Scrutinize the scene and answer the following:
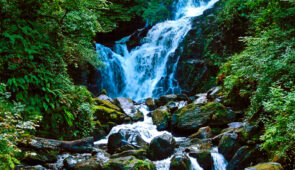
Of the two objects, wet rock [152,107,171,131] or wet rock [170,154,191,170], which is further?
wet rock [152,107,171,131]

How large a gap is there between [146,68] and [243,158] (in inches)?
534

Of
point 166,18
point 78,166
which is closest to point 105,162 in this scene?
point 78,166

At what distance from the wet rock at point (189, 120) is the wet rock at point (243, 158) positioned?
276 centimetres

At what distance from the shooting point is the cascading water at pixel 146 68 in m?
17.4

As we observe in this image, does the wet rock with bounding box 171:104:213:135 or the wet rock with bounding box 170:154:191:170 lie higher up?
the wet rock with bounding box 171:104:213:135

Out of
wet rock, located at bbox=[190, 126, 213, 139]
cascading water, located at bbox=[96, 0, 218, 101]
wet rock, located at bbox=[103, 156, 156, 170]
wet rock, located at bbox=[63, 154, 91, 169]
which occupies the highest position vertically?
cascading water, located at bbox=[96, 0, 218, 101]

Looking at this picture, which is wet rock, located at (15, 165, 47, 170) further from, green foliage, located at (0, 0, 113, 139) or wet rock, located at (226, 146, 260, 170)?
wet rock, located at (226, 146, 260, 170)

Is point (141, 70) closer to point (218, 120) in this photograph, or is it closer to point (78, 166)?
point (218, 120)

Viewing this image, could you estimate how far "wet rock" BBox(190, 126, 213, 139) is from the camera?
7997 mm

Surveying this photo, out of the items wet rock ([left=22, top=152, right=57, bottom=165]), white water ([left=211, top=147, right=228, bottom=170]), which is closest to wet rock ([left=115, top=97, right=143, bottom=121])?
white water ([left=211, top=147, right=228, bottom=170])

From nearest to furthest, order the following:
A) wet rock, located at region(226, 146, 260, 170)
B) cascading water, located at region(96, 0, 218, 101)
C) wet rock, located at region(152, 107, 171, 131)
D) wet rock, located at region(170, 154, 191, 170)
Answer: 1. wet rock, located at region(226, 146, 260, 170)
2. wet rock, located at region(170, 154, 191, 170)
3. wet rock, located at region(152, 107, 171, 131)
4. cascading water, located at region(96, 0, 218, 101)

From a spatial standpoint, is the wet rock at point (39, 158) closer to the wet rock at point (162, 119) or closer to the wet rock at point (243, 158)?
the wet rock at point (243, 158)

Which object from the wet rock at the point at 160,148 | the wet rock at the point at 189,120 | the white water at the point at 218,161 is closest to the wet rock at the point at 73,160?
the wet rock at the point at 160,148

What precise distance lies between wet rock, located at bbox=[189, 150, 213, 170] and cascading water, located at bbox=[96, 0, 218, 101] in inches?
399
